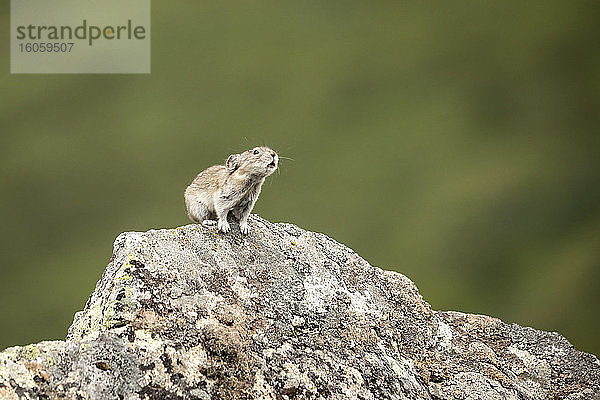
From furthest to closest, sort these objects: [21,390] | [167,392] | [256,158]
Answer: [256,158] < [167,392] < [21,390]

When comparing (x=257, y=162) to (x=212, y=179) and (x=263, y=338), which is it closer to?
(x=212, y=179)

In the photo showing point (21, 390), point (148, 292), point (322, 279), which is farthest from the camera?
point (322, 279)

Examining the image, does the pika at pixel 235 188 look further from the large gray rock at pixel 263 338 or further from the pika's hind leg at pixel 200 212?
the large gray rock at pixel 263 338

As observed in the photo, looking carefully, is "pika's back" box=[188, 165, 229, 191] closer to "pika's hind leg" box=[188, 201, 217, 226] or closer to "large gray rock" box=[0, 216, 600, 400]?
"pika's hind leg" box=[188, 201, 217, 226]

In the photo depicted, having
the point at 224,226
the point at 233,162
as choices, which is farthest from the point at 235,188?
the point at 224,226

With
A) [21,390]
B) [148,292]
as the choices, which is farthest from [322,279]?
[21,390]

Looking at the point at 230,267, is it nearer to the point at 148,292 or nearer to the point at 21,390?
the point at 148,292

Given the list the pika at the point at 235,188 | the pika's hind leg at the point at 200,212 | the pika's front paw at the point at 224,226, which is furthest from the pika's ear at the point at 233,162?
the pika's front paw at the point at 224,226
